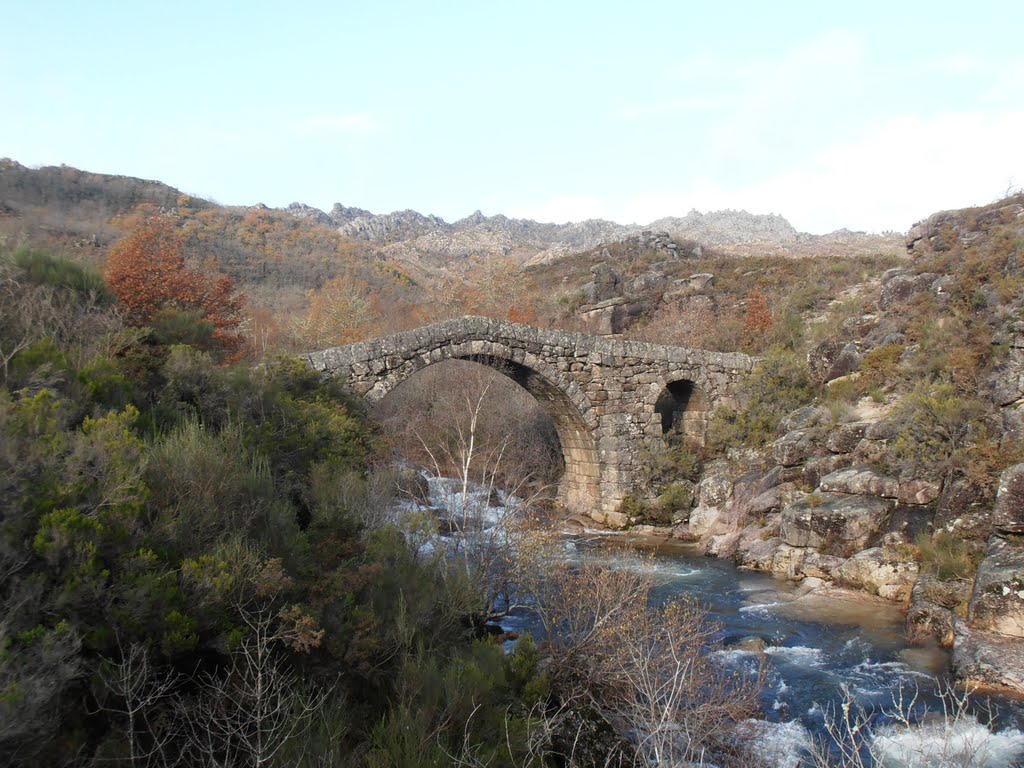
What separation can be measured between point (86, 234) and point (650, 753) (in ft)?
103

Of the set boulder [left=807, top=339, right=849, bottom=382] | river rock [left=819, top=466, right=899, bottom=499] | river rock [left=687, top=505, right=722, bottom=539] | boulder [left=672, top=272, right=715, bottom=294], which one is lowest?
river rock [left=687, top=505, right=722, bottom=539]

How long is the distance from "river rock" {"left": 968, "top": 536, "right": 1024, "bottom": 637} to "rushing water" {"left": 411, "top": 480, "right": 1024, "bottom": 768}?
0.53 meters

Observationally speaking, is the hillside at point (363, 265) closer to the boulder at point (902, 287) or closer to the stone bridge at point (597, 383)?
the stone bridge at point (597, 383)

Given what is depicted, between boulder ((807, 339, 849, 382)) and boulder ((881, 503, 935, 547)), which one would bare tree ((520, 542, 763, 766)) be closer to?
boulder ((881, 503, 935, 547))

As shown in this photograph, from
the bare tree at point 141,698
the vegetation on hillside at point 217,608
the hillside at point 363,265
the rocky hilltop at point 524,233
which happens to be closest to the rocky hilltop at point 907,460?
the vegetation on hillside at point 217,608

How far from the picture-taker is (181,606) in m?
3.04

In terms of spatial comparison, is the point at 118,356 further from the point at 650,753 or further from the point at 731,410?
the point at 731,410

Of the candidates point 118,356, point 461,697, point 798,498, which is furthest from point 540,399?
point 461,697

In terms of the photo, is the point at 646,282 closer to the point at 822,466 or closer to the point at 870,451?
the point at 822,466

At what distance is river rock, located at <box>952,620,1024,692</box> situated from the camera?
555cm

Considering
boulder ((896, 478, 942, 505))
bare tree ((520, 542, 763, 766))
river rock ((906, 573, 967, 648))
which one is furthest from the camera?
boulder ((896, 478, 942, 505))

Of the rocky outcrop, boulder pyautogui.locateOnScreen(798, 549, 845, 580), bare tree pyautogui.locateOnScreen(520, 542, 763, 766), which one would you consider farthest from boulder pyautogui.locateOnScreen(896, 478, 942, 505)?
bare tree pyautogui.locateOnScreen(520, 542, 763, 766)

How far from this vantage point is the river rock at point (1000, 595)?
6.03 metres

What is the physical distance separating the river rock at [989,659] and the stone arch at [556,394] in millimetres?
7730
